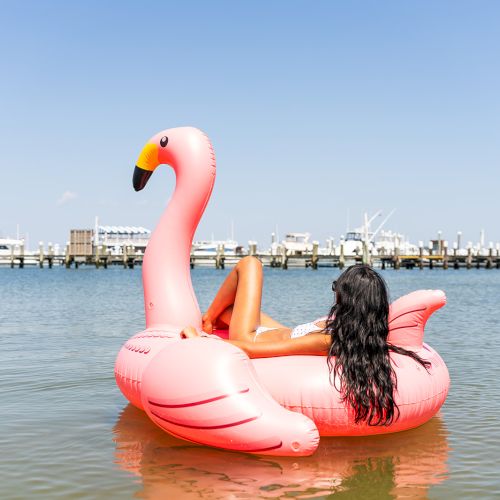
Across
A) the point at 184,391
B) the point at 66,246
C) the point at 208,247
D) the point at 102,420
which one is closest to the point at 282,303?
the point at 102,420

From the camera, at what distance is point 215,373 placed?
4574 mm

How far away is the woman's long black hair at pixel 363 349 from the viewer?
4.95m

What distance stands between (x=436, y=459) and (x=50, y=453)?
2.70 metres

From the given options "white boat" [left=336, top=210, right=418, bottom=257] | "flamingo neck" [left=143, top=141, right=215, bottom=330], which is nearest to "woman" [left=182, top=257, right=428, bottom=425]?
"flamingo neck" [left=143, top=141, right=215, bottom=330]

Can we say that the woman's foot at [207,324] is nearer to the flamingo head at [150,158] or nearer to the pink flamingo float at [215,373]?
the pink flamingo float at [215,373]

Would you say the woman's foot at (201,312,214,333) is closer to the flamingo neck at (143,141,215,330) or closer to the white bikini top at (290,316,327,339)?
the flamingo neck at (143,141,215,330)

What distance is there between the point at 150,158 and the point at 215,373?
9.06 feet

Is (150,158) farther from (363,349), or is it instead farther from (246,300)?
(363,349)

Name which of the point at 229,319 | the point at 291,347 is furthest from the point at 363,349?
the point at 229,319

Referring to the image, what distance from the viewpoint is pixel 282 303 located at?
22.1 meters

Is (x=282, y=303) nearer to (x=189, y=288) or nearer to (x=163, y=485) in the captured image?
(x=189, y=288)

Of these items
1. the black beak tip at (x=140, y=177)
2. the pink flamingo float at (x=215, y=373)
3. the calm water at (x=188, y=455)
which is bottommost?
the calm water at (x=188, y=455)

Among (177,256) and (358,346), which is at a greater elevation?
(177,256)

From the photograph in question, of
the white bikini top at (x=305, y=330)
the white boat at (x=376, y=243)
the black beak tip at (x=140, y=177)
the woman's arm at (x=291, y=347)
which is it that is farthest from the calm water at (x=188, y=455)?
the white boat at (x=376, y=243)
